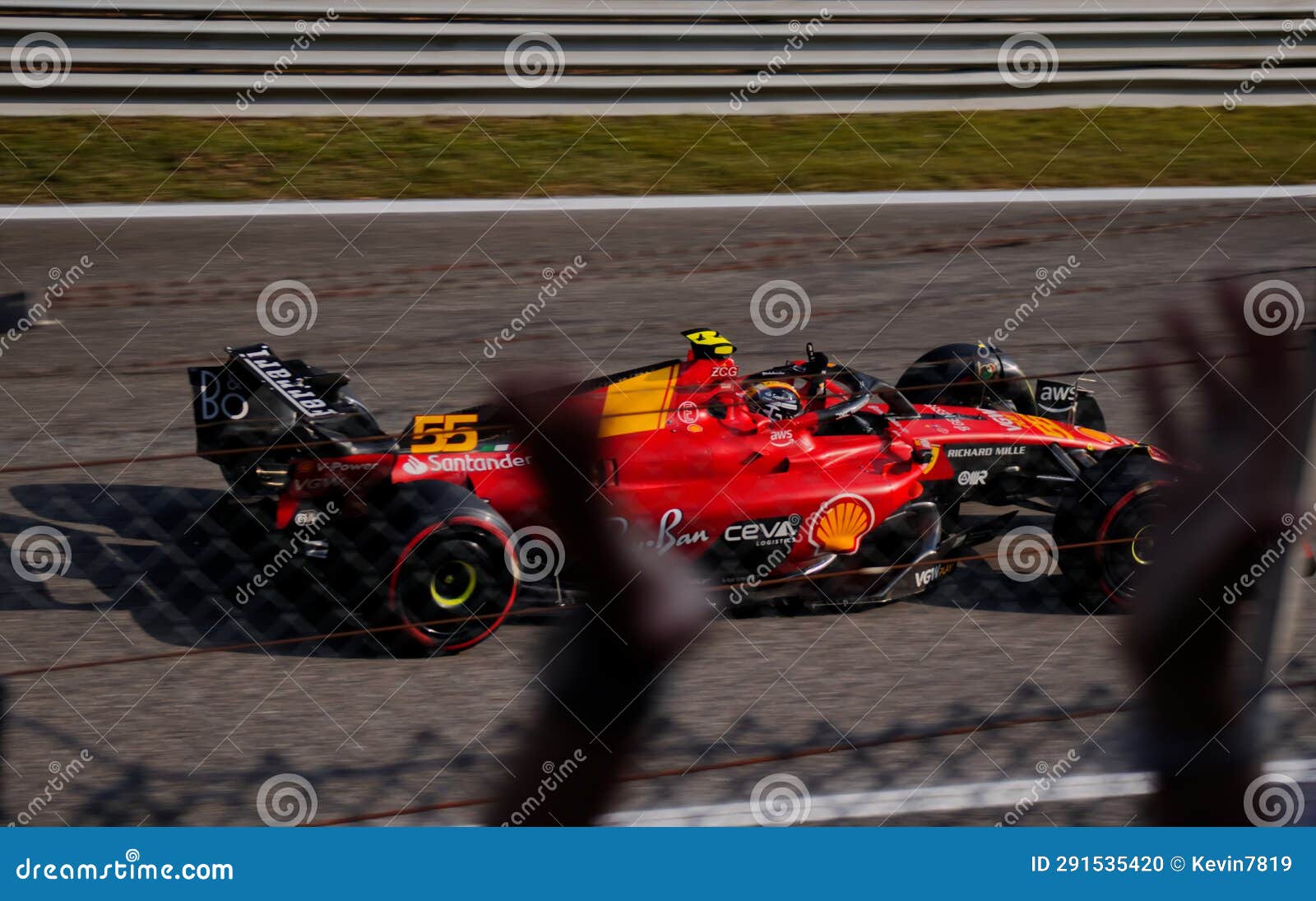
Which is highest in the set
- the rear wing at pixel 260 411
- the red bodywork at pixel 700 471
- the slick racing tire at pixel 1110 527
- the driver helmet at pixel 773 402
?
the slick racing tire at pixel 1110 527

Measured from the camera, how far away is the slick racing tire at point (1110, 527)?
5039 millimetres

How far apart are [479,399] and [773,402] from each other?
93.7 inches

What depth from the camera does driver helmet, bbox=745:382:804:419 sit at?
526 centimetres

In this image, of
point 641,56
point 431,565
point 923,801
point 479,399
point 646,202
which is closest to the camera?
point 923,801

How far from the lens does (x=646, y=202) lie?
10156mm

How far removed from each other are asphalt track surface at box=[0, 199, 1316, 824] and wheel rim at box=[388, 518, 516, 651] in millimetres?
141

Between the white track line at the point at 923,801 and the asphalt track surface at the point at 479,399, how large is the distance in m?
0.09

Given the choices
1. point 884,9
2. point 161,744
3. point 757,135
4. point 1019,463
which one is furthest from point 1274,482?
point 884,9

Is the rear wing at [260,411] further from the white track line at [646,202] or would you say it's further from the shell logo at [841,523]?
the white track line at [646,202]

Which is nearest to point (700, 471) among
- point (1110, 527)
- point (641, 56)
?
point (1110, 527)

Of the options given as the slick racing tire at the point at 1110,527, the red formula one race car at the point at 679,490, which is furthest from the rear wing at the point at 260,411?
the slick racing tire at the point at 1110,527

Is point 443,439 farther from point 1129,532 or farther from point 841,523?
point 1129,532

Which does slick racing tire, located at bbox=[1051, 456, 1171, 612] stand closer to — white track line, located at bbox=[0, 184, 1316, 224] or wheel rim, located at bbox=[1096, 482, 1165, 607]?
wheel rim, located at bbox=[1096, 482, 1165, 607]

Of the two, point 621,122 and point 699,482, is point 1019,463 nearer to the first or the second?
point 699,482
